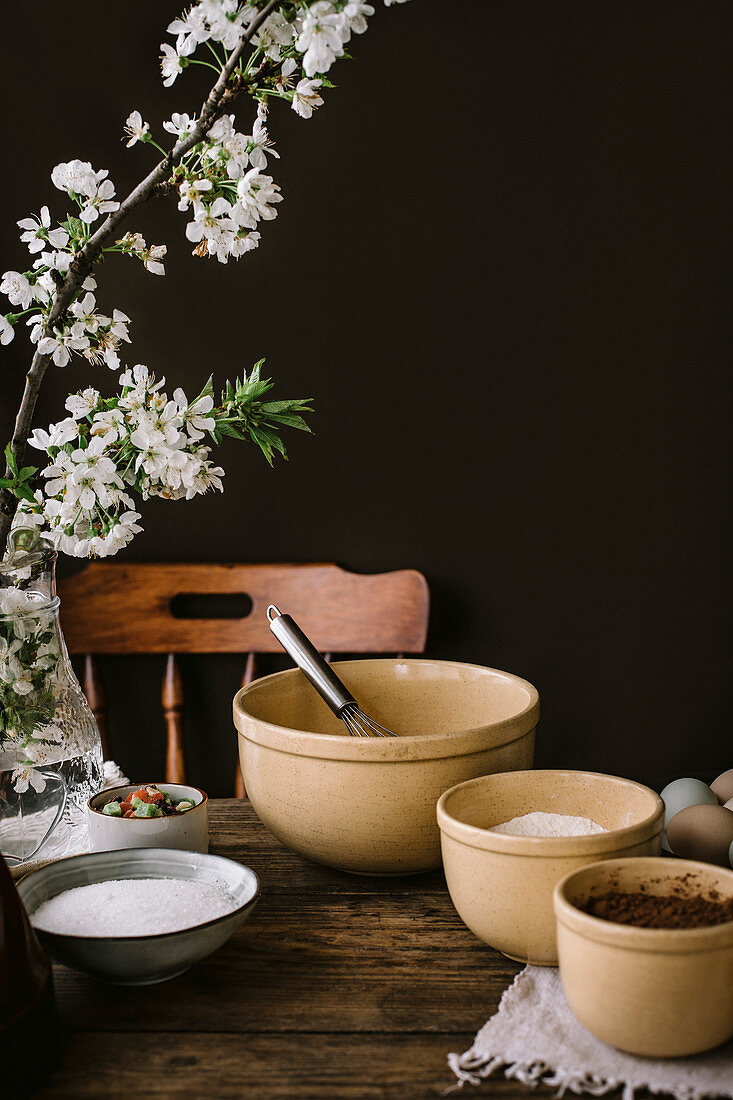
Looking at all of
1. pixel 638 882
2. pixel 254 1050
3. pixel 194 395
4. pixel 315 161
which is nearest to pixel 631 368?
pixel 315 161

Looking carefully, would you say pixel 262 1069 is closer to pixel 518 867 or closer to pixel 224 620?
pixel 518 867

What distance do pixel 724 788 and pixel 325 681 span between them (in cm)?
64

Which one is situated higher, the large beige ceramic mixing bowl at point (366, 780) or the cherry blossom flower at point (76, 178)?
the cherry blossom flower at point (76, 178)

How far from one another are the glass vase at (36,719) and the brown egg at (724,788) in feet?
2.71

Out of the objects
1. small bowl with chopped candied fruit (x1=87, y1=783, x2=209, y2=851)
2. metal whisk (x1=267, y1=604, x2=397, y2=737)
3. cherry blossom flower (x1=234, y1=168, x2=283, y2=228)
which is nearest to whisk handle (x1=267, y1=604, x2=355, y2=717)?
metal whisk (x1=267, y1=604, x2=397, y2=737)

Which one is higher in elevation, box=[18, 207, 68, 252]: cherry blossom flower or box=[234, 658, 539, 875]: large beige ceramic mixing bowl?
box=[18, 207, 68, 252]: cherry blossom flower

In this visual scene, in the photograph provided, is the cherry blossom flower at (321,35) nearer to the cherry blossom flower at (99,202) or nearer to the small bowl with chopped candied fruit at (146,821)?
the cherry blossom flower at (99,202)

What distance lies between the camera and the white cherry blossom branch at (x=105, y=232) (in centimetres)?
68

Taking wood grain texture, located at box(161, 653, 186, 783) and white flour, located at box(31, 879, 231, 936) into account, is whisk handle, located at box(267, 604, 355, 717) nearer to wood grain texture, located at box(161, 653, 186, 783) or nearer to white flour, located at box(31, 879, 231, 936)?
white flour, located at box(31, 879, 231, 936)

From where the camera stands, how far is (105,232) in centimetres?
70

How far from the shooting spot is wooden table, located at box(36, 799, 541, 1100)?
0.54 metres

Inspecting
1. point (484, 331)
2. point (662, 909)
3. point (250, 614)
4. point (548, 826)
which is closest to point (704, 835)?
point (548, 826)

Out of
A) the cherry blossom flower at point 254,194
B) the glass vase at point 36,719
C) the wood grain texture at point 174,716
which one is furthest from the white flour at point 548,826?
the wood grain texture at point 174,716

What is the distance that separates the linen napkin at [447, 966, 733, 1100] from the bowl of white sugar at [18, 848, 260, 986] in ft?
0.59
